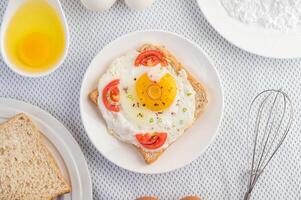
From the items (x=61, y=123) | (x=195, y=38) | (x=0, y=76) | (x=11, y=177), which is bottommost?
(x=11, y=177)

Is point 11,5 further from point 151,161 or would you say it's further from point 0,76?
point 151,161

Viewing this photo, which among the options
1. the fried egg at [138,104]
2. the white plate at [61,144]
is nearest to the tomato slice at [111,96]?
the fried egg at [138,104]

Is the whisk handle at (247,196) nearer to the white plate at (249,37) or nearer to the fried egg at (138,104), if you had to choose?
the fried egg at (138,104)

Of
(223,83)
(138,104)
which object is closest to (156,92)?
(138,104)

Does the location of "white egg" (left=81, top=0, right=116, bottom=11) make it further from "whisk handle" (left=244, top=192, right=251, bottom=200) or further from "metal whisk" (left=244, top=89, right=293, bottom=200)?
"whisk handle" (left=244, top=192, right=251, bottom=200)

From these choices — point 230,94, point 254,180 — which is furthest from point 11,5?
point 254,180

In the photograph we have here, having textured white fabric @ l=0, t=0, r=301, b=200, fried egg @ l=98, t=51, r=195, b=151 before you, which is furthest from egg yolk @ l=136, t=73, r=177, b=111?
textured white fabric @ l=0, t=0, r=301, b=200
